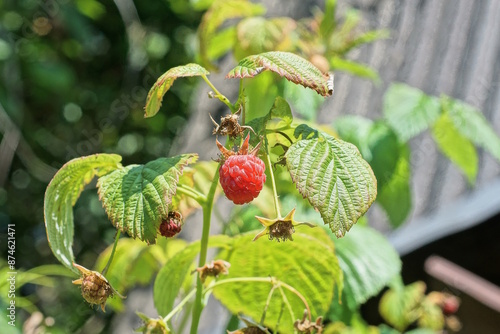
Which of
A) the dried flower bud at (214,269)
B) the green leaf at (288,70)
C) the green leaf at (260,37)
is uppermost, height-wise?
the green leaf at (288,70)

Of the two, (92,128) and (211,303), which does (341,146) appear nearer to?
(211,303)

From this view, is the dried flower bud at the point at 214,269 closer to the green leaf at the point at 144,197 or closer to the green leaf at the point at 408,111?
the green leaf at the point at 144,197

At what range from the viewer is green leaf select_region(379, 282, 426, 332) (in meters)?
1.40

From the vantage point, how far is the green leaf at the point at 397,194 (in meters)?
1.12

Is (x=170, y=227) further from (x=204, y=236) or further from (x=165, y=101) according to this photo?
(x=165, y=101)

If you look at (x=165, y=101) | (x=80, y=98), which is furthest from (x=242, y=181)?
(x=165, y=101)

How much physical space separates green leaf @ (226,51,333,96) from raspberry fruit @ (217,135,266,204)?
0.19 ft

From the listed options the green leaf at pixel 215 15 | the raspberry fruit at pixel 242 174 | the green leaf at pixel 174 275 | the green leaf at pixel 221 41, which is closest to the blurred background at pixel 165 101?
the green leaf at pixel 221 41

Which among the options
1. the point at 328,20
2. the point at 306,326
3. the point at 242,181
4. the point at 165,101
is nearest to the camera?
the point at 242,181

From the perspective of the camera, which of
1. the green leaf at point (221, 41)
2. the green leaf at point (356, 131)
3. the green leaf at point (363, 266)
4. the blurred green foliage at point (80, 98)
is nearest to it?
the green leaf at point (363, 266)

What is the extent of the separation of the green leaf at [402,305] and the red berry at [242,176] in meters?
0.88

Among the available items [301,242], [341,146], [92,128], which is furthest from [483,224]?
[92,128]

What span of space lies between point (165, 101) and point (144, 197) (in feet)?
9.06

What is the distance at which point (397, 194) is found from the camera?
1.13m
